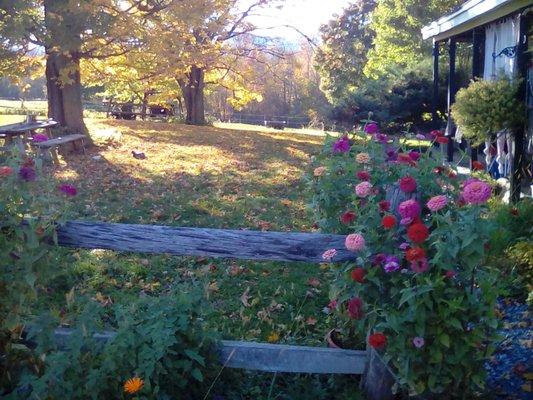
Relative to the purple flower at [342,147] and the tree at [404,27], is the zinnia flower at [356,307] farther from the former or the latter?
the tree at [404,27]

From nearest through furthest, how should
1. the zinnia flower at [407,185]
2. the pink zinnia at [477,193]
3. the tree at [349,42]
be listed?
1. the pink zinnia at [477,193]
2. the zinnia flower at [407,185]
3. the tree at [349,42]

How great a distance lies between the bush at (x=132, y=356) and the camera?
286 cm

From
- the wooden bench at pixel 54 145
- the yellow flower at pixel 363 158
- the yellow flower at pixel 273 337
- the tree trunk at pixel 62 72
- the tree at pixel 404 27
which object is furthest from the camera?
the tree at pixel 404 27

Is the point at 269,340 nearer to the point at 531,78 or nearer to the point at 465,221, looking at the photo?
the point at 465,221

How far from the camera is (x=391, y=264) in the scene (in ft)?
9.36

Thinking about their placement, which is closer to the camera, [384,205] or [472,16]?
[384,205]

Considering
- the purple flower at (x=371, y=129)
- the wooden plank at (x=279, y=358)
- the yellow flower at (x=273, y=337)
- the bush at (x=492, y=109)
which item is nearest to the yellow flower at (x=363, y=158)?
the purple flower at (x=371, y=129)

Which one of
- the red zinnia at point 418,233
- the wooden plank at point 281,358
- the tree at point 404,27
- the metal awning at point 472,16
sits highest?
the tree at point 404,27

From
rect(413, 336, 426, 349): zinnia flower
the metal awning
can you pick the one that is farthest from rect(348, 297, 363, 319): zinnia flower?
the metal awning

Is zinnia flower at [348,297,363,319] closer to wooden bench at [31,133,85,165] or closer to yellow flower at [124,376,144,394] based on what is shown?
yellow flower at [124,376,144,394]

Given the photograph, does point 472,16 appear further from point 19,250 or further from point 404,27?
point 404,27

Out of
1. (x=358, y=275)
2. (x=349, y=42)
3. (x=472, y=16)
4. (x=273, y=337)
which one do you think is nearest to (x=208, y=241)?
(x=358, y=275)

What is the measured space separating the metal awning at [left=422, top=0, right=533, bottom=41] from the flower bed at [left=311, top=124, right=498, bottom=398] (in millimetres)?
5541

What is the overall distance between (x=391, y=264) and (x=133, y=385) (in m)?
1.27
